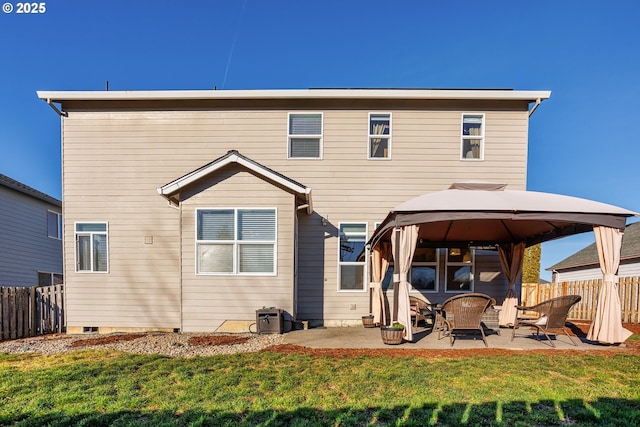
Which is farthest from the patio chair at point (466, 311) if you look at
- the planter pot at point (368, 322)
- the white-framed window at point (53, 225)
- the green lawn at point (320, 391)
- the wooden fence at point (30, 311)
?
the white-framed window at point (53, 225)

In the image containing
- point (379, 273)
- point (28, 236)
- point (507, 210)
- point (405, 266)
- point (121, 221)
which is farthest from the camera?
point (28, 236)

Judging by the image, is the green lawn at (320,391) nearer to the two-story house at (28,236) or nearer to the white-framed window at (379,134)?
the white-framed window at (379,134)

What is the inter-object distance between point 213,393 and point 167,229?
598 centimetres

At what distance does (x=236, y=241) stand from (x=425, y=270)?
211 inches

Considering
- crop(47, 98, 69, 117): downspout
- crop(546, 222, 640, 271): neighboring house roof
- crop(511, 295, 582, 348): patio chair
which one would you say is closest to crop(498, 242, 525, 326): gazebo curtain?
crop(511, 295, 582, 348): patio chair

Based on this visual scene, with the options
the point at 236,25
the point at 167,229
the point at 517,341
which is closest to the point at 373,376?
the point at 517,341

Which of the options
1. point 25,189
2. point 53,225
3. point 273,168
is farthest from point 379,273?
point 53,225

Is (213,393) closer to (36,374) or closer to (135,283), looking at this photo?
(36,374)

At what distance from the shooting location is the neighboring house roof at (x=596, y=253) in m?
14.8

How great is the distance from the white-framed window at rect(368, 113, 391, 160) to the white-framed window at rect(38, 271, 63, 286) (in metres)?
14.3

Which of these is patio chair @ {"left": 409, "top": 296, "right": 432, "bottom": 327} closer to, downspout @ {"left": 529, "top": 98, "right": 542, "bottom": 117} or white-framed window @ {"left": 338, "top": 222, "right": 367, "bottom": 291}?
white-framed window @ {"left": 338, "top": 222, "right": 367, "bottom": 291}

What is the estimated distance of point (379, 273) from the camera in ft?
27.1

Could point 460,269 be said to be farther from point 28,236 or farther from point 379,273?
point 28,236

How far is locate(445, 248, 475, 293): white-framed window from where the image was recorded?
8867 mm
